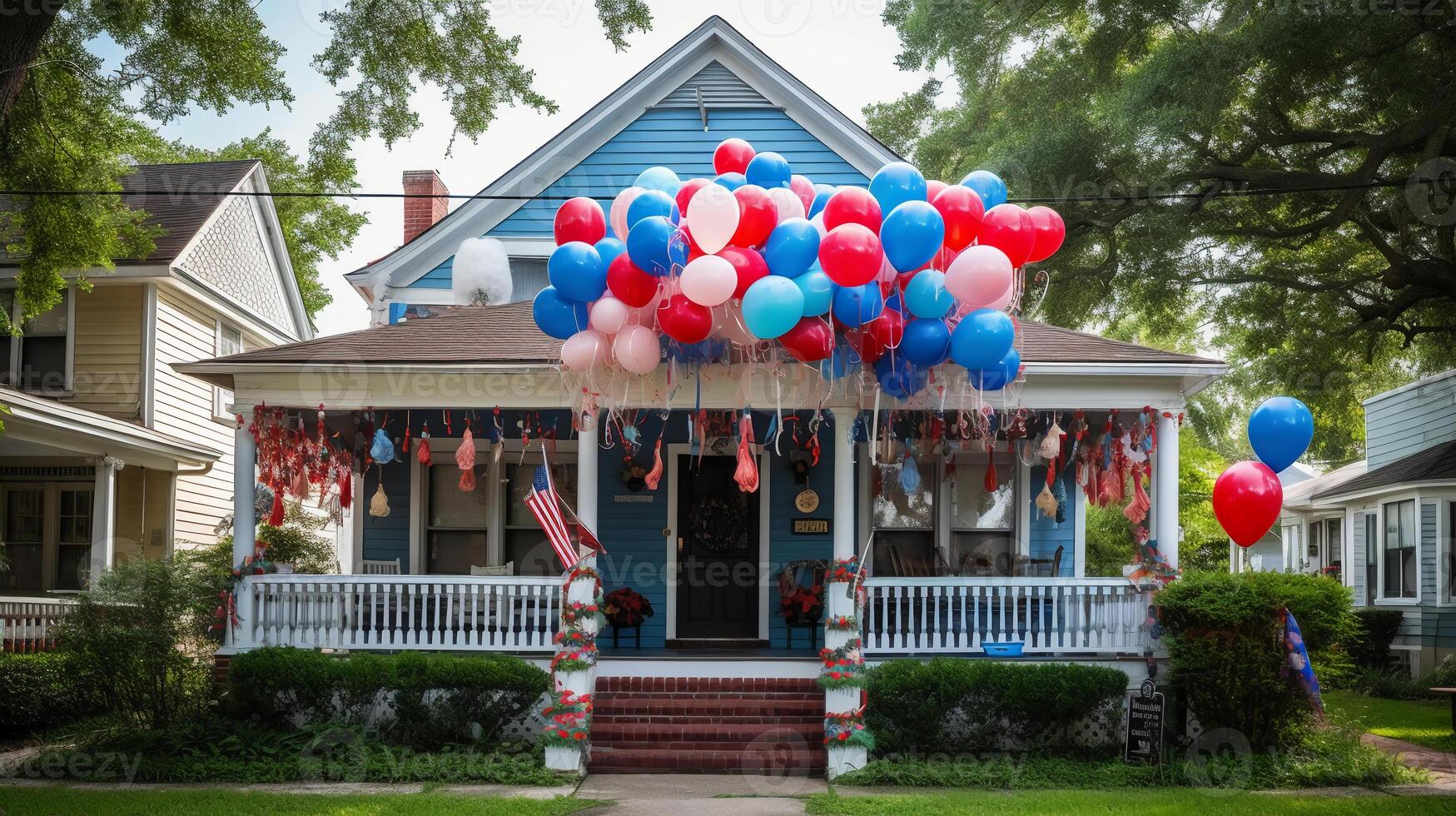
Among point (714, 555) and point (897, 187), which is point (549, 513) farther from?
point (897, 187)

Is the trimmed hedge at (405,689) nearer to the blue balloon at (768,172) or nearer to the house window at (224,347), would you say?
the blue balloon at (768,172)

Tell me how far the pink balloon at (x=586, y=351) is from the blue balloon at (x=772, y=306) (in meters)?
1.32

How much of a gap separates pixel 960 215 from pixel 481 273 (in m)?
6.74

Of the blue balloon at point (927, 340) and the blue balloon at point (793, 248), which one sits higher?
the blue balloon at point (793, 248)

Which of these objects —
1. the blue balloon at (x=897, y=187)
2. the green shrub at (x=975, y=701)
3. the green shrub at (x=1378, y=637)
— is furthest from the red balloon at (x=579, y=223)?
the green shrub at (x=1378, y=637)

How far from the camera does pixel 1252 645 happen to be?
9.71 metres

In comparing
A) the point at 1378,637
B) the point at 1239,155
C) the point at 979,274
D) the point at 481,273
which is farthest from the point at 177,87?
the point at 1378,637

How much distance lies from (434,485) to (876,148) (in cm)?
637

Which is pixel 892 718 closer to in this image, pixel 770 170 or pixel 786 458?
pixel 786 458

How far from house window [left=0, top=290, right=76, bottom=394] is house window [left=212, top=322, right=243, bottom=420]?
7.63 feet

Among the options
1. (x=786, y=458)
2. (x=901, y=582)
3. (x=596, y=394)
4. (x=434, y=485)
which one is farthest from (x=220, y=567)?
(x=901, y=582)

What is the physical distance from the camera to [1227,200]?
1905 centimetres

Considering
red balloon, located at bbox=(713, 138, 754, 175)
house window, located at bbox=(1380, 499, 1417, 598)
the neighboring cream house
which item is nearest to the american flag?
red balloon, located at bbox=(713, 138, 754, 175)

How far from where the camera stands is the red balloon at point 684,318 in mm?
8633
